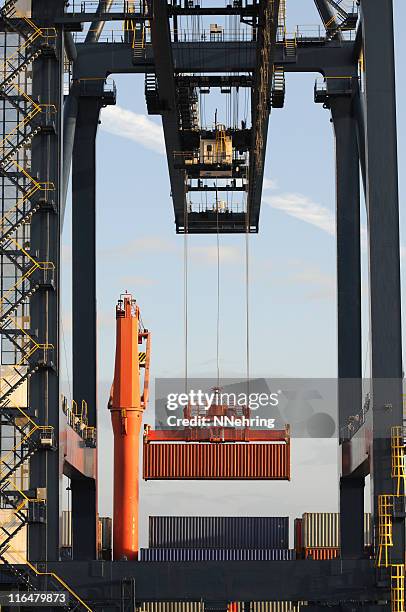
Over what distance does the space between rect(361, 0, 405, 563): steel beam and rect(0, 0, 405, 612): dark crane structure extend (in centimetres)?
4

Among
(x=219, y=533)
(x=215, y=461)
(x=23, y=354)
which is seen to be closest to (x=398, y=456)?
(x=215, y=461)

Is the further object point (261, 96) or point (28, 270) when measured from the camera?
point (261, 96)

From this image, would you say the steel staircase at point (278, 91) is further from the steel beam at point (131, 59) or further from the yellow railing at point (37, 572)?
the yellow railing at point (37, 572)

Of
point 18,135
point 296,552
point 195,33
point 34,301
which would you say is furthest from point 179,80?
point 296,552

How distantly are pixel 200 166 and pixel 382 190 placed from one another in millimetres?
12071

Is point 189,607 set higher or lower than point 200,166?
lower

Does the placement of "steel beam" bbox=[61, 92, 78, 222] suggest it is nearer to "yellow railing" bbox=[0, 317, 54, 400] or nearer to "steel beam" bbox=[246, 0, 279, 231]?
"steel beam" bbox=[246, 0, 279, 231]

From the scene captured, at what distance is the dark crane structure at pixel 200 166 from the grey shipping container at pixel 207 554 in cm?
320

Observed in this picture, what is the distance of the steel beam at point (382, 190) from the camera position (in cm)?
3609

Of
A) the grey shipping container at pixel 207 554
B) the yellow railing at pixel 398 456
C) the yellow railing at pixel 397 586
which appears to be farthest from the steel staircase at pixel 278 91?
the yellow railing at pixel 397 586

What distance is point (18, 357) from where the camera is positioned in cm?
3922

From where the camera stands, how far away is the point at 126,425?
44719 mm

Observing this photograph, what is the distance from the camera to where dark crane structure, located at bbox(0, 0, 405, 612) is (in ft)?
116

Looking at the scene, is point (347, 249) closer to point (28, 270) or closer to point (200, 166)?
point (200, 166)
